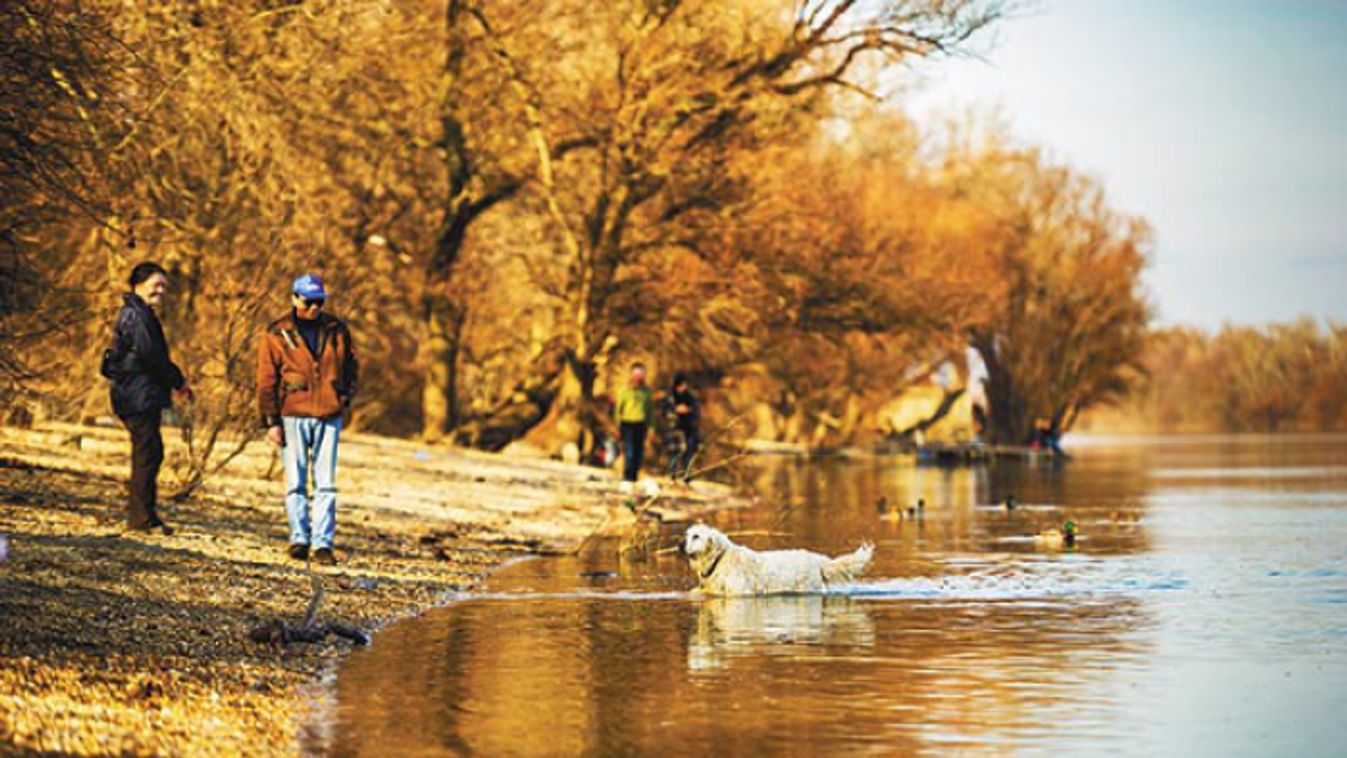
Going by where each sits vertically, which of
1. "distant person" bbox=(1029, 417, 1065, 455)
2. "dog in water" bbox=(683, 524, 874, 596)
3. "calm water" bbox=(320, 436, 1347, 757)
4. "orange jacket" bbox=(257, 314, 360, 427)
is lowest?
"calm water" bbox=(320, 436, 1347, 757)

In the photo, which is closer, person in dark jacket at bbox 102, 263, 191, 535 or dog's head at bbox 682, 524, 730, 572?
dog's head at bbox 682, 524, 730, 572

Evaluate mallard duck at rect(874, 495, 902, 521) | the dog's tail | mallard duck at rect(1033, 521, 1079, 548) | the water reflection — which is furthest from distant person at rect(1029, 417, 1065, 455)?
the water reflection

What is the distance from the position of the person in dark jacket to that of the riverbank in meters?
0.35

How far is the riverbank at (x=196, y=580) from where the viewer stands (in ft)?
33.4

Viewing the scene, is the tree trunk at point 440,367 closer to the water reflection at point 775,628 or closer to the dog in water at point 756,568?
the dog in water at point 756,568

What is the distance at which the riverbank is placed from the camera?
400 inches

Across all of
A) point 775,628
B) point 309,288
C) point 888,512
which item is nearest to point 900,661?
point 775,628

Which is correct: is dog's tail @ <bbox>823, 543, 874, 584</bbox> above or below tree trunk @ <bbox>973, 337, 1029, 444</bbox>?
below

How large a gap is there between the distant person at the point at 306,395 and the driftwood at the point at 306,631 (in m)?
4.08

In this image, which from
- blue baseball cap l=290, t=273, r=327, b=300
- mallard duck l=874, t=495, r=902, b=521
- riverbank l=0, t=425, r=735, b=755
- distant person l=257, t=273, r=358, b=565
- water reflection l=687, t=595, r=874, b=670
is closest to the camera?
riverbank l=0, t=425, r=735, b=755

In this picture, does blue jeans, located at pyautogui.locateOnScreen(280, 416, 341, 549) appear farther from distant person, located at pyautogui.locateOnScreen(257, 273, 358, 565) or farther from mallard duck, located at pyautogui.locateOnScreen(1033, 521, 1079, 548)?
mallard duck, located at pyautogui.locateOnScreen(1033, 521, 1079, 548)

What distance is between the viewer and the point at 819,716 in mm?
10875

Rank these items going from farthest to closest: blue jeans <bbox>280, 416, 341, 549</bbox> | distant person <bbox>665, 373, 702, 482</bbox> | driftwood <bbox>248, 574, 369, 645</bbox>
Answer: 1. distant person <bbox>665, 373, 702, 482</bbox>
2. blue jeans <bbox>280, 416, 341, 549</bbox>
3. driftwood <bbox>248, 574, 369, 645</bbox>

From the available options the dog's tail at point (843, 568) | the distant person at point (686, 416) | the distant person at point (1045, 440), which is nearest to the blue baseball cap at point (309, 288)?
the dog's tail at point (843, 568)
